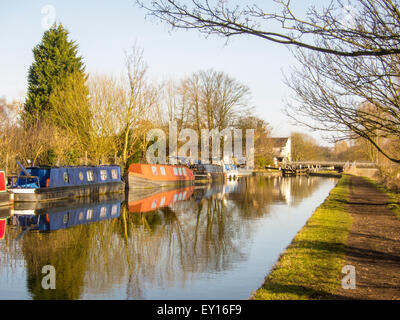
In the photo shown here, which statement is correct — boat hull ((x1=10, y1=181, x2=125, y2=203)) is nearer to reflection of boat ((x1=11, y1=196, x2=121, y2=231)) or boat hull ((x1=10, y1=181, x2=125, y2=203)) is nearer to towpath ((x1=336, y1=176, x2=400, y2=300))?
reflection of boat ((x1=11, y1=196, x2=121, y2=231))

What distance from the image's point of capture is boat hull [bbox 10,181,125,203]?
19.7 m

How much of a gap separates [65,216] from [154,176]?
14.1 metres

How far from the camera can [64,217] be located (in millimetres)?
15844

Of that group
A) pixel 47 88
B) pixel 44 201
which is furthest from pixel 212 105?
pixel 44 201

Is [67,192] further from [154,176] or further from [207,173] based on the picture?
[207,173]

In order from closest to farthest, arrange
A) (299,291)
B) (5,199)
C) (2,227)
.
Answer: (299,291)
(2,227)
(5,199)

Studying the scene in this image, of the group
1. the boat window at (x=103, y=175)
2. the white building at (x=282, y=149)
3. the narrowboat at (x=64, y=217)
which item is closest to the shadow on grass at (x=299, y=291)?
the narrowboat at (x=64, y=217)

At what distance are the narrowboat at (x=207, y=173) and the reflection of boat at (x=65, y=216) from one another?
18.8 meters

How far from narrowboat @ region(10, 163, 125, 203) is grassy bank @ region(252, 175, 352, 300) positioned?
12422mm

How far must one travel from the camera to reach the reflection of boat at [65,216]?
46.1 feet

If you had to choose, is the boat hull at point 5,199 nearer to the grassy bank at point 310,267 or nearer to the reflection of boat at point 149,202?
the reflection of boat at point 149,202

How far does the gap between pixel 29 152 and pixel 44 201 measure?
6791mm

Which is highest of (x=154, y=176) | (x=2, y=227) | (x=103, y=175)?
(x=103, y=175)

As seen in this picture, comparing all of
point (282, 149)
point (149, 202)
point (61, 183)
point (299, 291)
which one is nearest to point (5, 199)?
point (61, 183)
